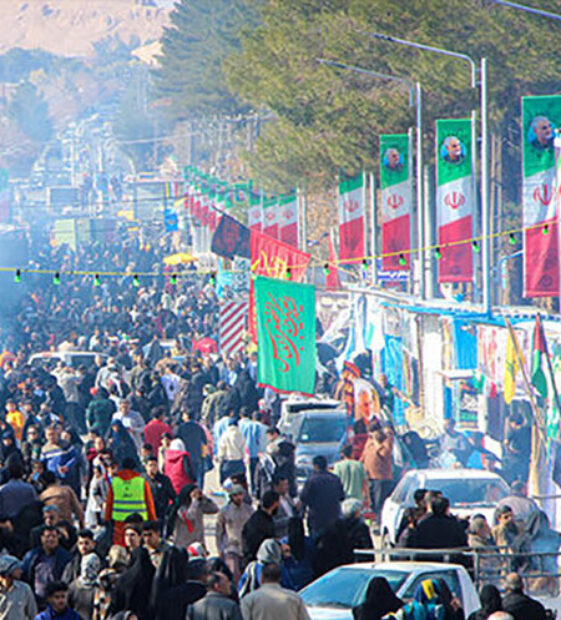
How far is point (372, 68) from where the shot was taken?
170 feet

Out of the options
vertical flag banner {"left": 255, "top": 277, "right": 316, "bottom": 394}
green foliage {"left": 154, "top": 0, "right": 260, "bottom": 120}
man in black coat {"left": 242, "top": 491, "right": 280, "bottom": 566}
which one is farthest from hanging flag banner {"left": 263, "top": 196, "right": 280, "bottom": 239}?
green foliage {"left": 154, "top": 0, "right": 260, "bottom": 120}

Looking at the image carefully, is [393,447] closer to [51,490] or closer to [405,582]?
[51,490]

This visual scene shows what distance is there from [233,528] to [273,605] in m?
3.80

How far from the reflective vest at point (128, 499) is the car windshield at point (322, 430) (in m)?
8.68

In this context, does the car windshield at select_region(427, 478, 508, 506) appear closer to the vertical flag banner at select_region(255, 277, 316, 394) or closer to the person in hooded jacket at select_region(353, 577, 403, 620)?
the vertical flag banner at select_region(255, 277, 316, 394)

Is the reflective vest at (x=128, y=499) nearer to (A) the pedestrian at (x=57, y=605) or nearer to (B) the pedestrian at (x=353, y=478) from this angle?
(B) the pedestrian at (x=353, y=478)

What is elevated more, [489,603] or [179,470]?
[179,470]

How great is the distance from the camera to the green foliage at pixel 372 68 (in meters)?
43.7

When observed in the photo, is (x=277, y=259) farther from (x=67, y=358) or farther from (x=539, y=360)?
(x=539, y=360)

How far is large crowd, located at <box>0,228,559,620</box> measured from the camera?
10938 millimetres

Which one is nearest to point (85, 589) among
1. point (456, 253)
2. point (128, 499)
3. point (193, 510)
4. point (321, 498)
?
point (193, 510)

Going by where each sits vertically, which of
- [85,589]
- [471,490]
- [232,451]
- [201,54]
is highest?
[201,54]

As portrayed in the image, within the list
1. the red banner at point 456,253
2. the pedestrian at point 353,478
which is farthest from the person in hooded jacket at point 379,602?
the red banner at point 456,253

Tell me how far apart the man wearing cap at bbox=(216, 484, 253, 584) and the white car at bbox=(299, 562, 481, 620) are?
5.93 feet
